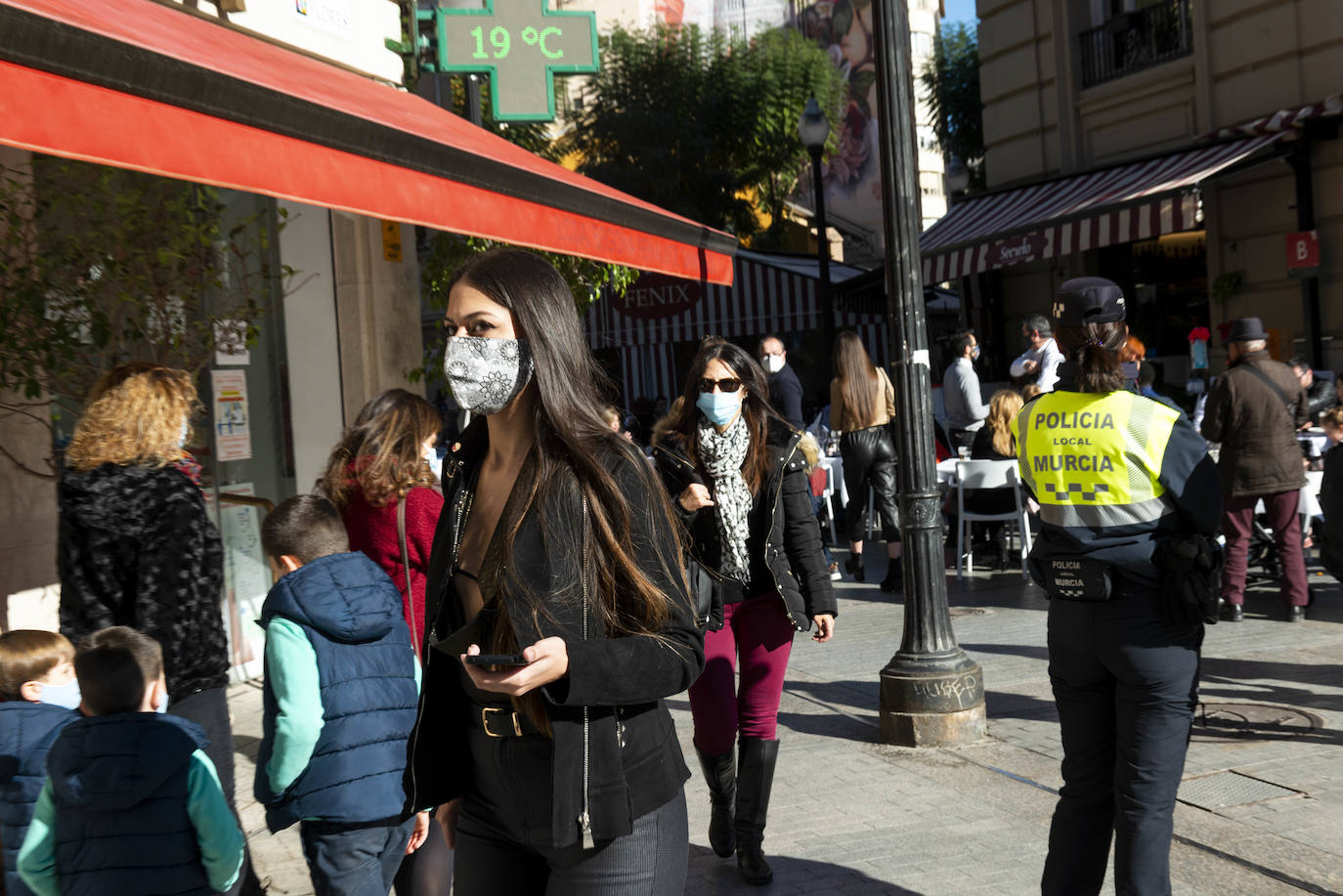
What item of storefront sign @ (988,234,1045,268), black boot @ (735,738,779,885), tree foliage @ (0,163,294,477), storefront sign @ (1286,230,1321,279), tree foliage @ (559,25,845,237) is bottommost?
black boot @ (735,738,779,885)

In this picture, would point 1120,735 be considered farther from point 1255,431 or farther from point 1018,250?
point 1018,250

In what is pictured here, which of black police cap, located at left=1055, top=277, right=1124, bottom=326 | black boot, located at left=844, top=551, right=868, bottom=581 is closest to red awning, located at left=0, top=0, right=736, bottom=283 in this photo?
black police cap, located at left=1055, top=277, right=1124, bottom=326

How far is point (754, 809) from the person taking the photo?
4.39 m

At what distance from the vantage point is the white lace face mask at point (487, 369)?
2.25 m

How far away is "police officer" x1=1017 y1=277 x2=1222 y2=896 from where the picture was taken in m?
3.34

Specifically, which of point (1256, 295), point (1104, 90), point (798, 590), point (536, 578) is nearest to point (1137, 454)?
point (798, 590)

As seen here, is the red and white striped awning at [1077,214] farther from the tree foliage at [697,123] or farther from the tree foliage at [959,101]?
the tree foliage at [959,101]

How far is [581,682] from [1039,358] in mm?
8044

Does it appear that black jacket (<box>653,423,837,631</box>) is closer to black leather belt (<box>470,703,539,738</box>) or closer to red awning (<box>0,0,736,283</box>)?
red awning (<box>0,0,736,283</box>)

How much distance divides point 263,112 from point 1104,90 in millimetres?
14689

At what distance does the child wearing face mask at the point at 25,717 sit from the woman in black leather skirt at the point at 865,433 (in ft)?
23.5

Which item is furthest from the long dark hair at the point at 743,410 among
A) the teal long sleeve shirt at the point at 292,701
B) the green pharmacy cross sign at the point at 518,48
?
the green pharmacy cross sign at the point at 518,48

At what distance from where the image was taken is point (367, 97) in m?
6.40

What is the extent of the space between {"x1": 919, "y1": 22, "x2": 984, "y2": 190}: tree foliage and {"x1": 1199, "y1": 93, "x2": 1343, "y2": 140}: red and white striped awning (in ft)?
70.0
